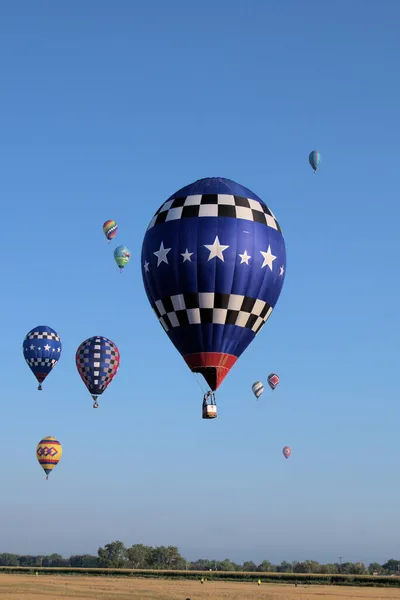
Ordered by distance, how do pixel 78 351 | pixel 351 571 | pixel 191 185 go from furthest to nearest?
pixel 351 571 < pixel 78 351 < pixel 191 185

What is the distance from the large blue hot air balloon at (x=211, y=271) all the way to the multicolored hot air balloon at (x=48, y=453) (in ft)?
161

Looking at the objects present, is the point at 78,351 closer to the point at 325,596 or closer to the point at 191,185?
the point at 325,596

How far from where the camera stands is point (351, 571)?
6432 inches

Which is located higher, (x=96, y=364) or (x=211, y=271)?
(x=96, y=364)

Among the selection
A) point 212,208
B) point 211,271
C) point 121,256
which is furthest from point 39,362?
point 211,271

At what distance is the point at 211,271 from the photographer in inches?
1636

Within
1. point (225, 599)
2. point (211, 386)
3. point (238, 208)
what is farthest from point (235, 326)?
point (225, 599)

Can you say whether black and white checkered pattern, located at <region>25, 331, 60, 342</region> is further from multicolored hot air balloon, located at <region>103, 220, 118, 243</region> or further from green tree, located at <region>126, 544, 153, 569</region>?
green tree, located at <region>126, 544, 153, 569</region>

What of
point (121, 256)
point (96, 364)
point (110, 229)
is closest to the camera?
point (96, 364)

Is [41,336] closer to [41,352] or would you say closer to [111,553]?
[41,352]

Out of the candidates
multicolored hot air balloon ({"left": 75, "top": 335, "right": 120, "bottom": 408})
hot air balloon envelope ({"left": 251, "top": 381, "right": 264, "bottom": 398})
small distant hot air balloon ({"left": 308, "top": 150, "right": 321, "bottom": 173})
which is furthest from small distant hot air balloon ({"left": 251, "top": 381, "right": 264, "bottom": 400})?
small distant hot air balloon ({"left": 308, "top": 150, "right": 321, "bottom": 173})

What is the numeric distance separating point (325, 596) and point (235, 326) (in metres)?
29.9

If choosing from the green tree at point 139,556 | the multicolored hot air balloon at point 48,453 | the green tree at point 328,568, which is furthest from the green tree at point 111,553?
the multicolored hot air balloon at point 48,453

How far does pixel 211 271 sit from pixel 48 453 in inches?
2085
